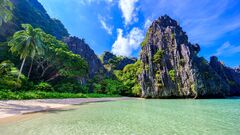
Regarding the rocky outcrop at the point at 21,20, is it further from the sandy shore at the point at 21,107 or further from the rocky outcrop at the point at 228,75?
the rocky outcrop at the point at 228,75

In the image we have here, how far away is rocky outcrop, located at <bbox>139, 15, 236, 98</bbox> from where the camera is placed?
52.9 meters

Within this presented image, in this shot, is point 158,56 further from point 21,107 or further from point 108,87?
point 21,107

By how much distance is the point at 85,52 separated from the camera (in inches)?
2790

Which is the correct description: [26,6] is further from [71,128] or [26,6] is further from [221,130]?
[221,130]

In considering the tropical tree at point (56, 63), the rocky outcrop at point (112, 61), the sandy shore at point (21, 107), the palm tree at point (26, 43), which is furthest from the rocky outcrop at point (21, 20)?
the sandy shore at point (21, 107)

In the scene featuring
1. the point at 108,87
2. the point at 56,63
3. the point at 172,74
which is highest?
the point at 172,74

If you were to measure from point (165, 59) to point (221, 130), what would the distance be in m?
50.2

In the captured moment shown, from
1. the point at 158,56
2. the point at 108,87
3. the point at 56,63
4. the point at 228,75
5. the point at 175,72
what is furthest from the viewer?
the point at 228,75

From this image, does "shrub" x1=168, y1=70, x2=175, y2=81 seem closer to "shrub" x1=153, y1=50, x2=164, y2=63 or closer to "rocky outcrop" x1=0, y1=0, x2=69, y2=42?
"shrub" x1=153, y1=50, x2=164, y2=63

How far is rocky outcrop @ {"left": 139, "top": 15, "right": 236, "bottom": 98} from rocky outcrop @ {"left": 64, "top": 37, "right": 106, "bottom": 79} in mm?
18643

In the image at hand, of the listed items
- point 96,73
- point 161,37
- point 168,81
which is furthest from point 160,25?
point 96,73

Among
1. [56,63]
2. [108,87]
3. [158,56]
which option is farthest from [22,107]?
[158,56]

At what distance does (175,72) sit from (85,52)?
111 ft

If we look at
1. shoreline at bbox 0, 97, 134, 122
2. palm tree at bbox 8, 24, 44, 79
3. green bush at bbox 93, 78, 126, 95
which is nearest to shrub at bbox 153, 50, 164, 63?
green bush at bbox 93, 78, 126, 95
